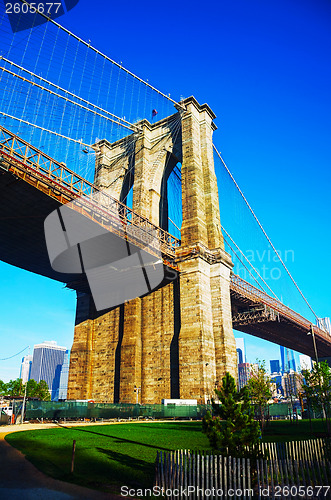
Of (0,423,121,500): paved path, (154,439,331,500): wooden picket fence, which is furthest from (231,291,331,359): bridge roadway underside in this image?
(0,423,121,500): paved path

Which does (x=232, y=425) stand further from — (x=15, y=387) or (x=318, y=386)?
(x=15, y=387)

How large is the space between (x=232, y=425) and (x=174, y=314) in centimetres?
2775

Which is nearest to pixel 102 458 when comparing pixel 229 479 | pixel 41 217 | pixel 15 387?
pixel 229 479

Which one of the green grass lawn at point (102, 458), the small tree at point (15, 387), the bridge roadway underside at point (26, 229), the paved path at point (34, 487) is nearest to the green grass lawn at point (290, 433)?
the green grass lawn at point (102, 458)

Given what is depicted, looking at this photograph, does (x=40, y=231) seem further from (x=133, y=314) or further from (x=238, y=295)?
(x=238, y=295)

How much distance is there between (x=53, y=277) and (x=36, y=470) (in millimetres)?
35630

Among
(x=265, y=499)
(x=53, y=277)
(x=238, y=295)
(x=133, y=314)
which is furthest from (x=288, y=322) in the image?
(x=265, y=499)

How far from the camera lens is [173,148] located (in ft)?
149

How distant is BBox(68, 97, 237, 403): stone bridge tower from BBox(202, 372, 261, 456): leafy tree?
2313 centimetres

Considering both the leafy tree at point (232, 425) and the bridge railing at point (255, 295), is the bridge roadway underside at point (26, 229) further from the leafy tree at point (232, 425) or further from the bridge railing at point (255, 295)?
the leafy tree at point (232, 425)

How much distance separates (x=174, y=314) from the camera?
118ft

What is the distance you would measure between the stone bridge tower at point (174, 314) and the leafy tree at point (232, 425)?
75.9 ft

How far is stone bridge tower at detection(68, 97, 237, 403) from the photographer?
33.4m

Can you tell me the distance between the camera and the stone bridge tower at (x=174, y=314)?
33.4 meters
